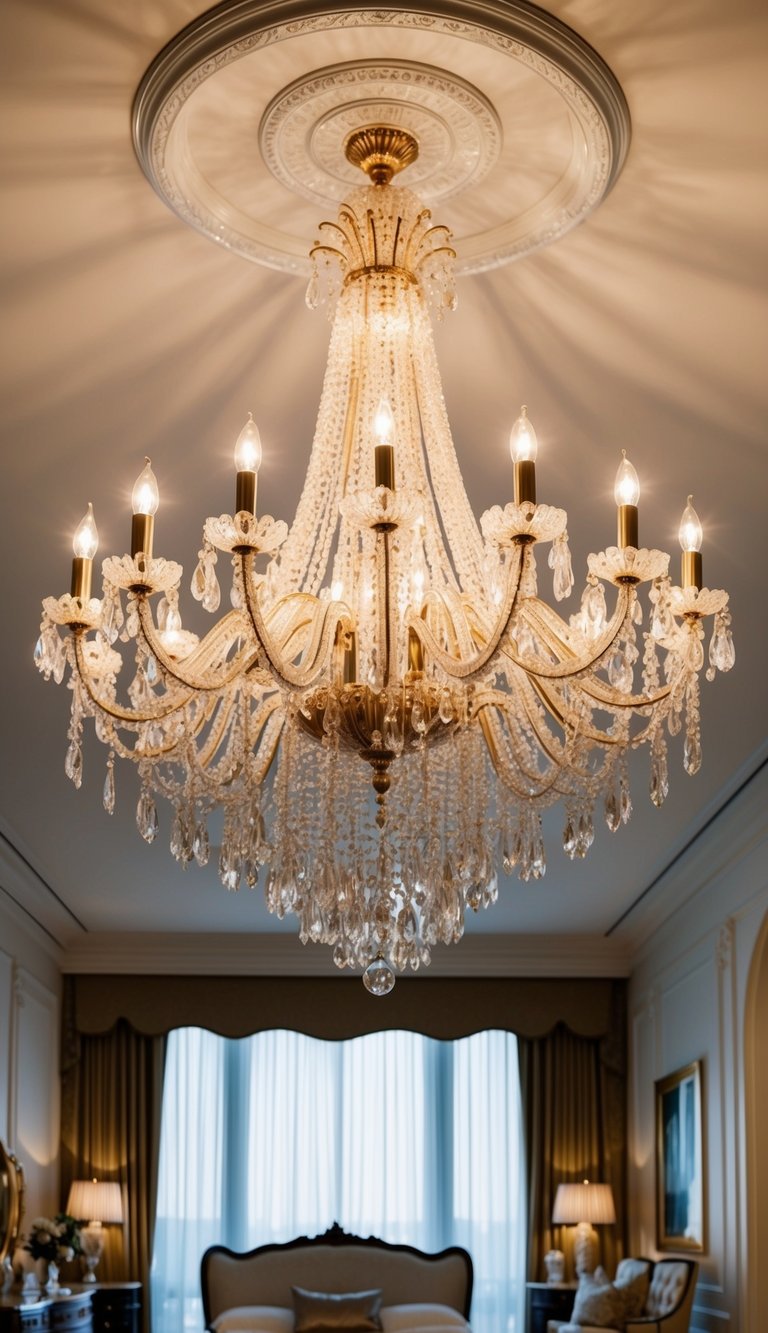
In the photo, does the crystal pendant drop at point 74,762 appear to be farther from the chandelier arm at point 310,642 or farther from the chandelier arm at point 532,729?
the chandelier arm at point 532,729

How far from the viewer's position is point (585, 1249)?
954cm

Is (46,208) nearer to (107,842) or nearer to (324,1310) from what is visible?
(107,842)

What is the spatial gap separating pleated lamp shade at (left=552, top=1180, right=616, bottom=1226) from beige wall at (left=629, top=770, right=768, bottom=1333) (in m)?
1.10

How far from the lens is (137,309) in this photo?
124 inches

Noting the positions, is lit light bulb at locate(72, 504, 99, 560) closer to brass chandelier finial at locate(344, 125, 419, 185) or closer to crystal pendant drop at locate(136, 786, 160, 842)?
crystal pendant drop at locate(136, 786, 160, 842)

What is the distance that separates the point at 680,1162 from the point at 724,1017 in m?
1.39

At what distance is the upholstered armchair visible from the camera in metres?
7.48

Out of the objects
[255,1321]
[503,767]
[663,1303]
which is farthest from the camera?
[255,1321]

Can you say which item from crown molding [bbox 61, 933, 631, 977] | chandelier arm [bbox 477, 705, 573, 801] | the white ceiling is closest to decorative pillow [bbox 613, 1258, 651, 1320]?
crown molding [bbox 61, 933, 631, 977]

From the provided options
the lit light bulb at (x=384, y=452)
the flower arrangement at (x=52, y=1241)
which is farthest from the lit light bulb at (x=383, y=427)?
the flower arrangement at (x=52, y=1241)

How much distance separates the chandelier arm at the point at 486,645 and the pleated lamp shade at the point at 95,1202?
808 centimetres

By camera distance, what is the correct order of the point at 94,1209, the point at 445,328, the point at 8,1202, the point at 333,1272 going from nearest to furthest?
the point at 445,328
the point at 8,1202
the point at 94,1209
the point at 333,1272

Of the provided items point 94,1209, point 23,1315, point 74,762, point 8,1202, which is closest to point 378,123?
point 74,762

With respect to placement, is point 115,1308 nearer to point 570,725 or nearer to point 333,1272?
point 333,1272
